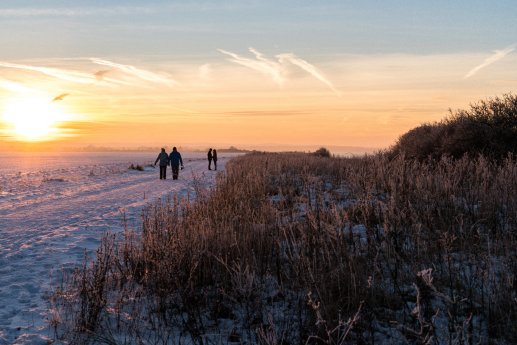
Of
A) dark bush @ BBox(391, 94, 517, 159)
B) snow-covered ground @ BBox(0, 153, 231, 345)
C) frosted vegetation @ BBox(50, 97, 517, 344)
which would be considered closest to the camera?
frosted vegetation @ BBox(50, 97, 517, 344)

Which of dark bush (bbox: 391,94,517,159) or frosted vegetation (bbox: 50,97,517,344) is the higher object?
dark bush (bbox: 391,94,517,159)

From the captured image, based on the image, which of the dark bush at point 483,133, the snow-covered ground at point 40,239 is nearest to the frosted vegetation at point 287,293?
the snow-covered ground at point 40,239

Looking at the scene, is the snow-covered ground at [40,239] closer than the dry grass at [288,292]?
No

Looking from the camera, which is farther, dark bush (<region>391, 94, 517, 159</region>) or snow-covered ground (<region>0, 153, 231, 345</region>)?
dark bush (<region>391, 94, 517, 159</region>)

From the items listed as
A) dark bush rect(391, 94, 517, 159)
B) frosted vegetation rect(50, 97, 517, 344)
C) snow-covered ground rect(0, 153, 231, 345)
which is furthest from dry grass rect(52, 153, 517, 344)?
dark bush rect(391, 94, 517, 159)

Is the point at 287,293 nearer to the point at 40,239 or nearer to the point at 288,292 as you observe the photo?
the point at 288,292

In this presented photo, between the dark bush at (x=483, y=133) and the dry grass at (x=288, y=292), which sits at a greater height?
the dark bush at (x=483, y=133)

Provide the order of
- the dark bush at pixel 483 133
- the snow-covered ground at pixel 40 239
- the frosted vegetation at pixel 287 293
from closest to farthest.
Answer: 1. the frosted vegetation at pixel 287 293
2. the snow-covered ground at pixel 40 239
3. the dark bush at pixel 483 133

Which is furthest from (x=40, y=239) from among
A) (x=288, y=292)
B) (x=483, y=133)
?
(x=483, y=133)

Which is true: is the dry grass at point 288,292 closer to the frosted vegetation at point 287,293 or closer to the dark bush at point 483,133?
the frosted vegetation at point 287,293

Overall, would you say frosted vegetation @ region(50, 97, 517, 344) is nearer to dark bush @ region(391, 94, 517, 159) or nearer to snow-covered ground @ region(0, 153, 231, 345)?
snow-covered ground @ region(0, 153, 231, 345)

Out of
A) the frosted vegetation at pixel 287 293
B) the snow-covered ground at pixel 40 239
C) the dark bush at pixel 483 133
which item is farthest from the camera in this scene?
Result: the dark bush at pixel 483 133

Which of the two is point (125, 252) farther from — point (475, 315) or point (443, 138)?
point (443, 138)

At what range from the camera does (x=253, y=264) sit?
4.91 meters
